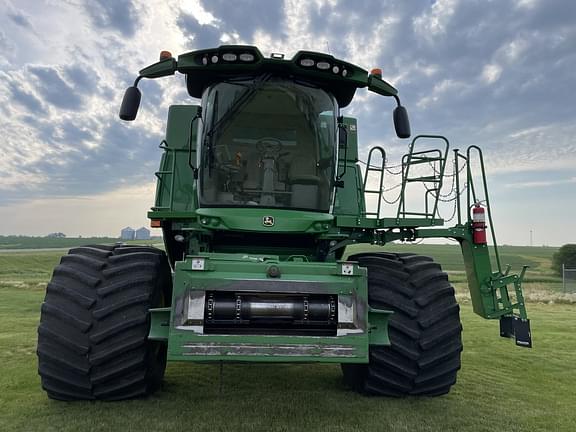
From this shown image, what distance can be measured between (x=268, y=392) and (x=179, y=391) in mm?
934

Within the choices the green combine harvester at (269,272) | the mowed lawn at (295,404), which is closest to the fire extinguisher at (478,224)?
the green combine harvester at (269,272)

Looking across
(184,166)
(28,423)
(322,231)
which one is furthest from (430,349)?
(184,166)

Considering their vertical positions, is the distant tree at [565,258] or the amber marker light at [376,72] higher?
the amber marker light at [376,72]

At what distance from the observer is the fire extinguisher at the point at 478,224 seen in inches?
224

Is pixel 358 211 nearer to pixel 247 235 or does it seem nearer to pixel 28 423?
pixel 247 235

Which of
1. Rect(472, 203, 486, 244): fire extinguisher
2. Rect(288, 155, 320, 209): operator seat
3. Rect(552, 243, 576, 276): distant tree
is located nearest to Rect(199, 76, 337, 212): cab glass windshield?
Rect(288, 155, 320, 209): operator seat

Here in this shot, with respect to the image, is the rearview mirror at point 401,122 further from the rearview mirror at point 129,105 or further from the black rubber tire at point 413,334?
the rearview mirror at point 129,105

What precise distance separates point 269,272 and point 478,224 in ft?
10.3

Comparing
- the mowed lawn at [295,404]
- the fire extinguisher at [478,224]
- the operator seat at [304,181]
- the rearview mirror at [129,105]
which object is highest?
the rearview mirror at [129,105]

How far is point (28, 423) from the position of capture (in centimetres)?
399

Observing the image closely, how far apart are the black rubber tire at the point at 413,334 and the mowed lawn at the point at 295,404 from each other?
222 millimetres

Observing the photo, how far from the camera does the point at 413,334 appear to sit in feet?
14.4

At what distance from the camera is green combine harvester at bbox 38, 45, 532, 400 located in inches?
148

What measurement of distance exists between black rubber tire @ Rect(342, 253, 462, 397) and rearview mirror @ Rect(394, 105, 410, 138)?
159 centimetres
